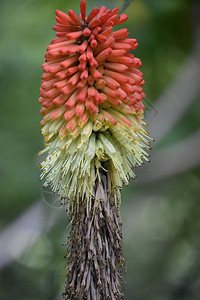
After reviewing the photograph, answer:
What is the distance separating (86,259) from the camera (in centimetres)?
146

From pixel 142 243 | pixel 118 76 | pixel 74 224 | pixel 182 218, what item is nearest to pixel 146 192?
pixel 182 218

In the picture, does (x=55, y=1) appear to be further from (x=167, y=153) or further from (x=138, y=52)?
(x=167, y=153)

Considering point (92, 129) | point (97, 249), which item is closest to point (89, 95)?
point (92, 129)

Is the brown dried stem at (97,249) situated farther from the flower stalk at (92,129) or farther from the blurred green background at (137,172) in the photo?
the blurred green background at (137,172)

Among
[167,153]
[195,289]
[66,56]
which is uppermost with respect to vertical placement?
[66,56]

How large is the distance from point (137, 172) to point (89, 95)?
2.18 feet

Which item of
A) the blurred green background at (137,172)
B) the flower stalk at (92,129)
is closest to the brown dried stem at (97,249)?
the flower stalk at (92,129)

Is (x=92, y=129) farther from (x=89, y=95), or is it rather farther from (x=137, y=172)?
(x=137, y=172)

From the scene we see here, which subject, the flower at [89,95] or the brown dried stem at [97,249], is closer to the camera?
the flower at [89,95]

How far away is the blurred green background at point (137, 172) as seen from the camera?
142 cm

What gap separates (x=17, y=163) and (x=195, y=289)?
131 cm

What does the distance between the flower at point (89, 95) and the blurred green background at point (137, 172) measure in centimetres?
12

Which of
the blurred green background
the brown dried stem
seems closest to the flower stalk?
the brown dried stem

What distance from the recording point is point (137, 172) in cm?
190
